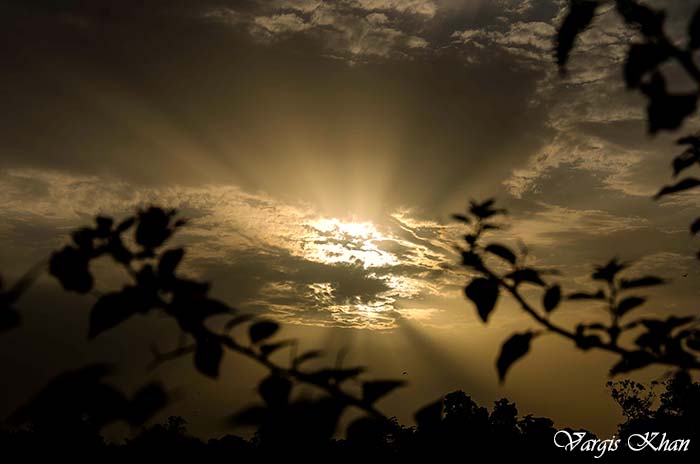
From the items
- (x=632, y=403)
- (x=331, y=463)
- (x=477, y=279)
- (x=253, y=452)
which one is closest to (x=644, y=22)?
(x=477, y=279)

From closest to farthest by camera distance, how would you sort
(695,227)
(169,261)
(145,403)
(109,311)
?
(145,403) < (109,311) < (169,261) < (695,227)

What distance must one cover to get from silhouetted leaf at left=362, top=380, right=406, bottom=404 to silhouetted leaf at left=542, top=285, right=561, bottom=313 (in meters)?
1.55

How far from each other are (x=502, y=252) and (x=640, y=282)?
999 millimetres

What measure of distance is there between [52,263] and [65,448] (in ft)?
2.24

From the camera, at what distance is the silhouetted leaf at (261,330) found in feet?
7.46

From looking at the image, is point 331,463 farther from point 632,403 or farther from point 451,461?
point 632,403

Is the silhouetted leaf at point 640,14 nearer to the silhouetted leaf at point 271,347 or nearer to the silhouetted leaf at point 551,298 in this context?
the silhouetted leaf at point 551,298

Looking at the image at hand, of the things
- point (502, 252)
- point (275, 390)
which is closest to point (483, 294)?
point (502, 252)

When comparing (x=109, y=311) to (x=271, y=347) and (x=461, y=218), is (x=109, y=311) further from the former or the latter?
(x=461, y=218)

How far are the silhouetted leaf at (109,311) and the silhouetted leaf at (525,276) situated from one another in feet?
6.81

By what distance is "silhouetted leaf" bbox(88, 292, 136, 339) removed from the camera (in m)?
1.97

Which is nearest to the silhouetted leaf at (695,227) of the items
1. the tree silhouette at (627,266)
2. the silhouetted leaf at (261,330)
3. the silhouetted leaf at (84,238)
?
the tree silhouette at (627,266)

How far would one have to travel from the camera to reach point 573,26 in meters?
2.49

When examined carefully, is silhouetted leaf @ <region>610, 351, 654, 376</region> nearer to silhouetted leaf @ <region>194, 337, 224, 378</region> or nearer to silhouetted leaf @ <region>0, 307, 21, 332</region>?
silhouetted leaf @ <region>194, 337, 224, 378</region>
